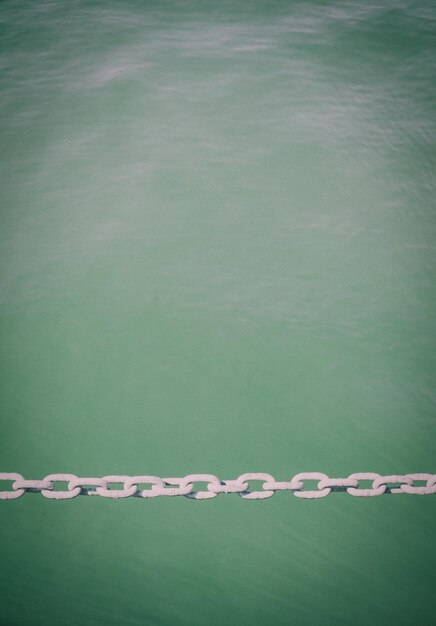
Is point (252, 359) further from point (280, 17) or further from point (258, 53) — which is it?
point (280, 17)

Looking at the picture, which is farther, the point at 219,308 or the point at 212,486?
the point at 219,308

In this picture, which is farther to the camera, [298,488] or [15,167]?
[15,167]

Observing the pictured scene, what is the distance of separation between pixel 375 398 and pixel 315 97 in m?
3.46

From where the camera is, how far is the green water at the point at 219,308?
2.49 meters

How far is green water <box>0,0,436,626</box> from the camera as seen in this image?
2.49 m

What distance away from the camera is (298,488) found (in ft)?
6.35

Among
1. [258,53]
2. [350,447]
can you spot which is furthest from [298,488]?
[258,53]

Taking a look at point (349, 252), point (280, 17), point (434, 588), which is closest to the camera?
point (434, 588)

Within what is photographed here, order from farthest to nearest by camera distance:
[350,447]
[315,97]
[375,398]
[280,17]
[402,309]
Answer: [280,17] → [315,97] → [402,309] → [375,398] → [350,447]

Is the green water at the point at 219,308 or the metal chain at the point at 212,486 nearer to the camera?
the metal chain at the point at 212,486

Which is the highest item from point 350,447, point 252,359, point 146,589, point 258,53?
point 258,53

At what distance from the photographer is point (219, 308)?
3.50 m

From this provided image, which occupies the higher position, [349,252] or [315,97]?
[315,97]

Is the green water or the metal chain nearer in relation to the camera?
the metal chain
